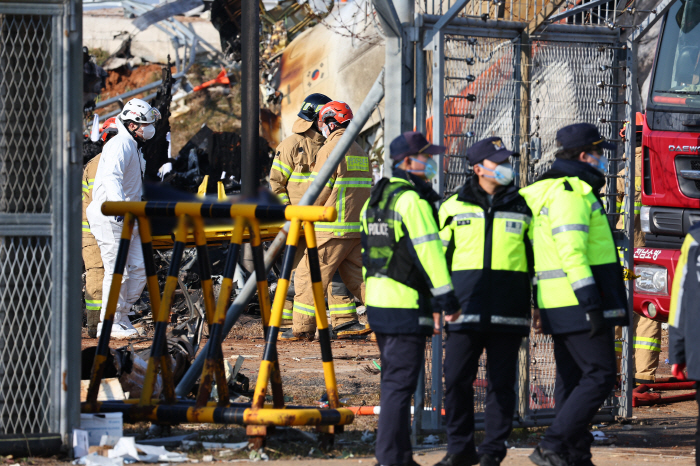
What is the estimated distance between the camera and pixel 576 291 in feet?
14.6

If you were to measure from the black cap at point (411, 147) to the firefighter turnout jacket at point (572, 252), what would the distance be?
0.61 metres

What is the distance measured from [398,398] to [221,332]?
108cm

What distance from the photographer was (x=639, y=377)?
7.33m

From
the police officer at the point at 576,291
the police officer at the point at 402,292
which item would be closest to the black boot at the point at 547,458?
the police officer at the point at 576,291

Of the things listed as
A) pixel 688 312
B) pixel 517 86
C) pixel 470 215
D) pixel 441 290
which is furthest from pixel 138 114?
pixel 688 312

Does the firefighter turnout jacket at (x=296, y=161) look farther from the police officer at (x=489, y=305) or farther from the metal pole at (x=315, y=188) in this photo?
the police officer at (x=489, y=305)

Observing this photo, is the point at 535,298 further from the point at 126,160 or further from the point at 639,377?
the point at 126,160

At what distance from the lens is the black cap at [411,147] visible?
4.59m

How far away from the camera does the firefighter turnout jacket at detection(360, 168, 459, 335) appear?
429cm

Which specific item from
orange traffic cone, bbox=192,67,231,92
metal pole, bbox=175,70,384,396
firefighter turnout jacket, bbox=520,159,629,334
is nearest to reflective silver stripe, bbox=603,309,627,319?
firefighter turnout jacket, bbox=520,159,629,334

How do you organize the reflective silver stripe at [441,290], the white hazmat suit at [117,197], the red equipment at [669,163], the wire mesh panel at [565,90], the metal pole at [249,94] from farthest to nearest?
the metal pole at [249,94] < the white hazmat suit at [117,197] < the red equipment at [669,163] < the wire mesh panel at [565,90] < the reflective silver stripe at [441,290]

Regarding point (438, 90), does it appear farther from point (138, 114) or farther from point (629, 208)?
point (138, 114)

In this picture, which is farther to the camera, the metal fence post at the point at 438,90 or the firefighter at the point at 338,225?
the firefighter at the point at 338,225

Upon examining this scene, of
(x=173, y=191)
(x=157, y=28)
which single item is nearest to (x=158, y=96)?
(x=173, y=191)
